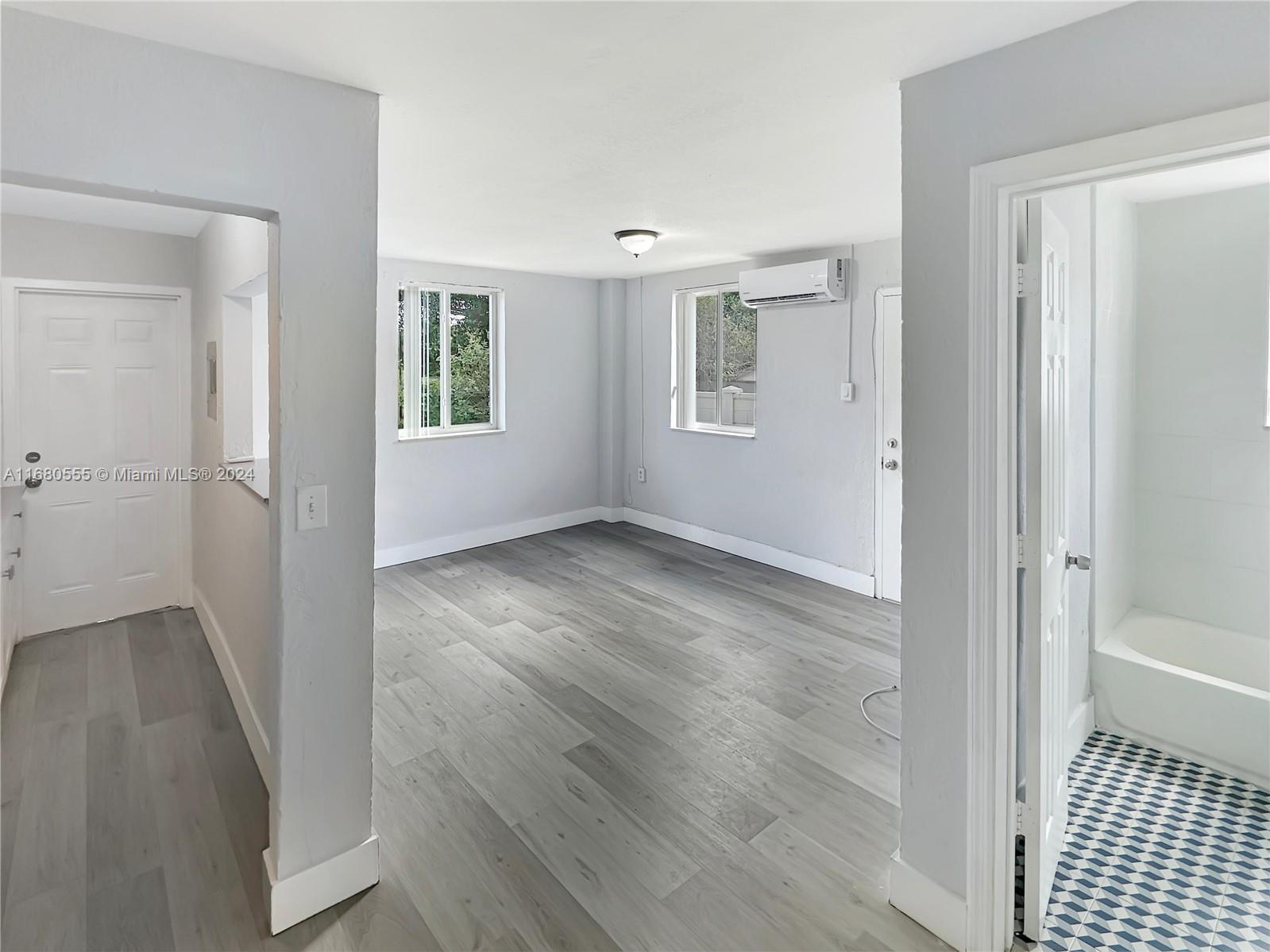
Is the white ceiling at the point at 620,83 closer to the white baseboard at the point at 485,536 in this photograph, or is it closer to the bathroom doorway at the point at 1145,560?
the bathroom doorway at the point at 1145,560

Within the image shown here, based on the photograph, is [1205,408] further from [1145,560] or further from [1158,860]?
[1158,860]

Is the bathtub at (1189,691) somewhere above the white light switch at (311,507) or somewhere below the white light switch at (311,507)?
below

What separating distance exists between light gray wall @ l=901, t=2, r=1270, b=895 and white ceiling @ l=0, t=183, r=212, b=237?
3.09 meters

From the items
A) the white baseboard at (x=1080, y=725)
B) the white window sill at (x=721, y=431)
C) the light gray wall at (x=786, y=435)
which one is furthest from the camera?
the white window sill at (x=721, y=431)

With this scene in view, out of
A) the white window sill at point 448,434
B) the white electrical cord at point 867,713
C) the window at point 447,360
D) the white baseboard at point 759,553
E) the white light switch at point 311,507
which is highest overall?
the window at point 447,360

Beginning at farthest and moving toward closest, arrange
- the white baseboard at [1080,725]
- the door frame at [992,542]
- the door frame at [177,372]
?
the door frame at [177,372], the white baseboard at [1080,725], the door frame at [992,542]

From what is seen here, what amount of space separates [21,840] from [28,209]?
9.87ft

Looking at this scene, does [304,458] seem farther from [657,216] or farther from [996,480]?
[657,216]

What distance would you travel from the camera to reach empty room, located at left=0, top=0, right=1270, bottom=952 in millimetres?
1527

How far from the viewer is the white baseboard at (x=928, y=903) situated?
68.5 inches

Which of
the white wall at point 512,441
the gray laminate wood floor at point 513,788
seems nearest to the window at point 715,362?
the white wall at point 512,441

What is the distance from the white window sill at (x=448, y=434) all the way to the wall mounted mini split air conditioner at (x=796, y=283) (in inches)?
92.5

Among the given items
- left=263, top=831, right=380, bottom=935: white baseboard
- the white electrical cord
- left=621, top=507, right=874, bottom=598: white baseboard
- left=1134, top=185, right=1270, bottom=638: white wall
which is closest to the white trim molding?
left=621, top=507, right=874, bottom=598: white baseboard

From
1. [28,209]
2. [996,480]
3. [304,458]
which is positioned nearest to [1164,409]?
[996,480]
